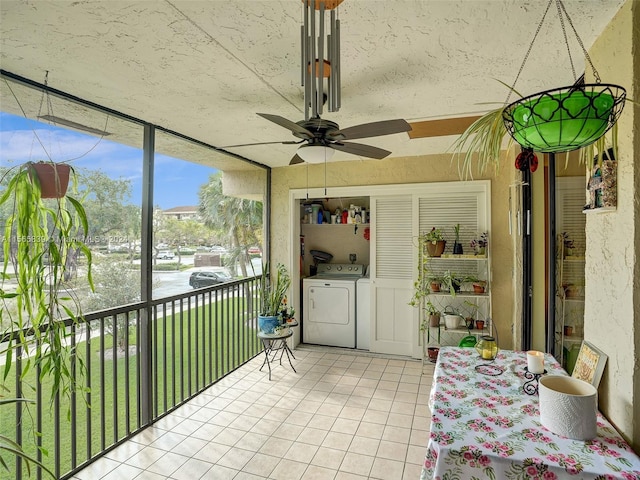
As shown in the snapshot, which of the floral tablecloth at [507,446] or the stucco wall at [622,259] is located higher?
the stucco wall at [622,259]

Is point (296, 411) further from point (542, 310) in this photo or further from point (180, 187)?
point (180, 187)

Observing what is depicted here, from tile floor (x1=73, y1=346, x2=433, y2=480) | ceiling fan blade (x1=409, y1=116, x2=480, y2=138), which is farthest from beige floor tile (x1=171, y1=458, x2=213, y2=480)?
ceiling fan blade (x1=409, y1=116, x2=480, y2=138)

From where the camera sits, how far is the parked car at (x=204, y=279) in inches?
155

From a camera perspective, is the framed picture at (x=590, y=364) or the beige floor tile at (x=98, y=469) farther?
the beige floor tile at (x=98, y=469)

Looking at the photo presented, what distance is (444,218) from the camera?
4.09m

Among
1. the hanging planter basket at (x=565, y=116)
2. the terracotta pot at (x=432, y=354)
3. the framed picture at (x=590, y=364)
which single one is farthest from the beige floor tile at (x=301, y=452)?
the hanging planter basket at (x=565, y=116)

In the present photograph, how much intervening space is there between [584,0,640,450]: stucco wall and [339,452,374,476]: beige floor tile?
1372 millimetres

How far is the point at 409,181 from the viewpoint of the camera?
417 centimetres

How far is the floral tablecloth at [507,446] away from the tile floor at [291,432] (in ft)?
3.20

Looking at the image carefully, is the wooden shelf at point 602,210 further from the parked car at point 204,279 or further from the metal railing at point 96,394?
the parked car at point 204,279

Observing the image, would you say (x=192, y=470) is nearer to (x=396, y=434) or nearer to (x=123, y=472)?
(x=123, y=472)

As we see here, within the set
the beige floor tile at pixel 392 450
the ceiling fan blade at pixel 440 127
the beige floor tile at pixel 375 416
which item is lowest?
the beige floor tile at pixel 392 450

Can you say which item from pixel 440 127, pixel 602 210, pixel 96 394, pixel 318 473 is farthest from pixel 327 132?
pixel 96 394

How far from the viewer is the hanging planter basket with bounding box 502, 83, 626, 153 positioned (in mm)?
1030
